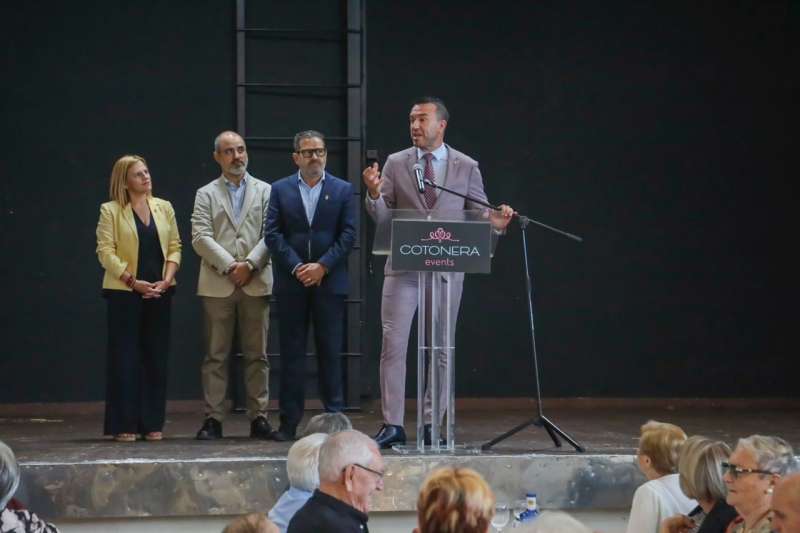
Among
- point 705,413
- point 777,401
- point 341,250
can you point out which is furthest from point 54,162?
point 777,401

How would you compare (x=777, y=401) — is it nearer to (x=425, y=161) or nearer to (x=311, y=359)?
(x=311, y=359)

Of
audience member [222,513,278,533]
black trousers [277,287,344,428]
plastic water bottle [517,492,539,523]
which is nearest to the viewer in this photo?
audience member [222,513,278,533]

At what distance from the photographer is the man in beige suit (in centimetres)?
627

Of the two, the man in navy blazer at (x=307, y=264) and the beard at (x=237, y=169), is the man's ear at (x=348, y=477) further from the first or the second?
the beard at (x=237, y=169)

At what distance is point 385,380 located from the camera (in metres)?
5.91

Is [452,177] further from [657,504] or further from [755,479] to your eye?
[755,479]

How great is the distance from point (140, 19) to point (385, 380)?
10.7ft

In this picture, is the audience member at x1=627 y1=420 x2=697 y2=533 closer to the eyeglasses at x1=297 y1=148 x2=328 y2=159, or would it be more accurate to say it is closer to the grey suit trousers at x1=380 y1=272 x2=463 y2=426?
the grey suit trousers at x1=380 y1=272 x2=463 y2=426

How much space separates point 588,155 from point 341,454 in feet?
16.7

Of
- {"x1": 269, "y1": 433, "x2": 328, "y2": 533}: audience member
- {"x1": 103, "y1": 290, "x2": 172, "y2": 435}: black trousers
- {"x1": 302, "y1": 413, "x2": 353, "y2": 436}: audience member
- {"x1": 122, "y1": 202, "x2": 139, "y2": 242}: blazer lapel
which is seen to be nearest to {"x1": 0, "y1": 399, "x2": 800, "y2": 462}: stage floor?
{"x1": 103, "y1": 290, "x2": 172, "y2": 435}: black trousers

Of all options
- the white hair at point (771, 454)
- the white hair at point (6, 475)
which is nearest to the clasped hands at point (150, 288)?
the white hair at point (6, 475)

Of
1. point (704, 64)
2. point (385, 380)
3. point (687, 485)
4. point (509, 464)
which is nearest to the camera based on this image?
point (687, 485)

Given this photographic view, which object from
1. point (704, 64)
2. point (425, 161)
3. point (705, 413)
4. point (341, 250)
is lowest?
point (705, 413)

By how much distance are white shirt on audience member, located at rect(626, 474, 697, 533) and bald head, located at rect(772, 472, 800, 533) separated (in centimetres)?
117
